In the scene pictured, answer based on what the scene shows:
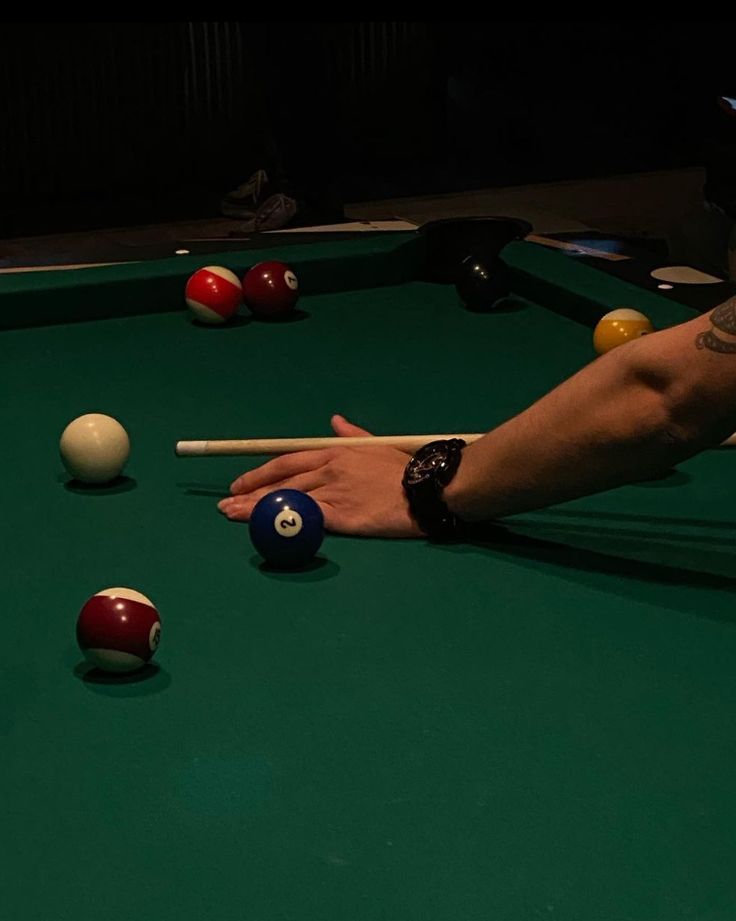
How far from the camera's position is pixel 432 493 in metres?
2.01

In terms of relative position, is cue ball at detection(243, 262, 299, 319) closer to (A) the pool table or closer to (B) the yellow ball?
(A) the pool table

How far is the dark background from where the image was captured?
6.69 metres

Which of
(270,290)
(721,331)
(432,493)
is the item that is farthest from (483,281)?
(721,331)

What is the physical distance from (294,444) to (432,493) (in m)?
0.36

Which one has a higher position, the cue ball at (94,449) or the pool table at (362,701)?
the cue ball at (94,449)

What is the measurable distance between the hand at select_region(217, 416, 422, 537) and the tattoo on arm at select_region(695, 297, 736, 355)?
53 cm

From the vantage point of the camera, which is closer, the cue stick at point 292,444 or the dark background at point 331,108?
the cue stick at point 292,444

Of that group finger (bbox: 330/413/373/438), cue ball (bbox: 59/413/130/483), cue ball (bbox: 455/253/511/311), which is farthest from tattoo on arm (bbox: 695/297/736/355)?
cue ball (bbox: 455/253/511/311)

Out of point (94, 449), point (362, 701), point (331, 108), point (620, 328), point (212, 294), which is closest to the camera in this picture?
point (362, 701)

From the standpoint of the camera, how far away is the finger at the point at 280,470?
2180 millimetres

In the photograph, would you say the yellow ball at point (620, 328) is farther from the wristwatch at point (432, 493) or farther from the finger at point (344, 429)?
the wristwatch at point (432, 493)

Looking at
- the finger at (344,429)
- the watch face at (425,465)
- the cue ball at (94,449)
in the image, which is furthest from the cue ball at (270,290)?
the watch face at (425,465)

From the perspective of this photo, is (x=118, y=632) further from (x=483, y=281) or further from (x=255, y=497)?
(x=483, y=281)

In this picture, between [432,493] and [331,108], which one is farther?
[331,108]
